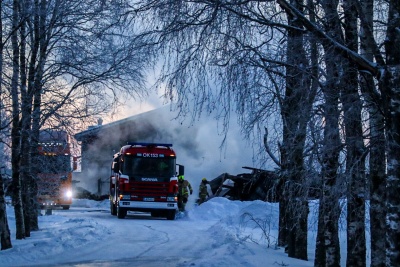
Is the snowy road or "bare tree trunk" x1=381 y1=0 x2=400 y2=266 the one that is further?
the snowy road

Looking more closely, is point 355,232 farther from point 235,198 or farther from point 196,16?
point 235,198

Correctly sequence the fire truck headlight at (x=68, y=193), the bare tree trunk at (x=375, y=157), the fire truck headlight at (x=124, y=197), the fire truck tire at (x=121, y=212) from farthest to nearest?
the fire truck headlight at (x=68, y=193)
the fire truck tire at (x=121, y=212)
the fire truck headlight at (x=124, y=197)
the bare tree trunk at (x=375, y=157)

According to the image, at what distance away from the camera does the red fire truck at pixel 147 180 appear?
30062 millimetres

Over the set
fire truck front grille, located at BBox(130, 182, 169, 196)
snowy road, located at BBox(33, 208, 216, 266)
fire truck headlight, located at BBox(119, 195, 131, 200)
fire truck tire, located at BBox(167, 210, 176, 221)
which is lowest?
snowy road, located at BBox(33, 208, 216, 266)

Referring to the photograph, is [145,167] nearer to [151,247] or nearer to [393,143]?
[151,247]

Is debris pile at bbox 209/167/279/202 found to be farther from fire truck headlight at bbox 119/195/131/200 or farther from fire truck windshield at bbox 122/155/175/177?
fire truck headlight at bbox 119/195/131/200

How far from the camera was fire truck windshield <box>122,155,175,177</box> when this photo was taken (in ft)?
99.6

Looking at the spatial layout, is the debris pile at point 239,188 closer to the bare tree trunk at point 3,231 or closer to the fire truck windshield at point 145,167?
the fire truck windshield at point 145,167

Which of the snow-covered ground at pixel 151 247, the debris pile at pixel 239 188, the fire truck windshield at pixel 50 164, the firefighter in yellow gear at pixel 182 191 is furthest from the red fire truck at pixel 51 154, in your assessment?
the debris pile at pixel 239 188

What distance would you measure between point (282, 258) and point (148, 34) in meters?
6.70

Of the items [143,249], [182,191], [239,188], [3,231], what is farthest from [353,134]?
[239,188]

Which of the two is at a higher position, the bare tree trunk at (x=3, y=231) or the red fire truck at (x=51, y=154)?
the red fire truck at (x=51, y=154)

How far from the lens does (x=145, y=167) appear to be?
30.4 meters

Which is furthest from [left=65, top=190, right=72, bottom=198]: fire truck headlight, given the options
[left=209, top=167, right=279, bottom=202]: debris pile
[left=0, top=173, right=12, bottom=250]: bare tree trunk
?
[left=0, top=173, right=12, bottom=250]: bare tree trunk
